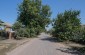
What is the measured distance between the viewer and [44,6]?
213 ft

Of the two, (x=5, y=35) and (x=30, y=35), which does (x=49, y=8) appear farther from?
(x=5, y=35)

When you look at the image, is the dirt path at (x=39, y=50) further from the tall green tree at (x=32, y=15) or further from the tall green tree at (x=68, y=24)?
the tall green tree at (x=32, y=15)

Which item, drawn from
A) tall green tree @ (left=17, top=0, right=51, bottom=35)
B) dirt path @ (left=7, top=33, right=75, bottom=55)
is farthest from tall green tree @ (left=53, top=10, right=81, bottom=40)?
tall green tree @ (left=17, top=0, right=51, bottom=35)

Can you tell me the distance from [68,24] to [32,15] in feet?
80.8

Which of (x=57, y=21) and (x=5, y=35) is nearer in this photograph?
(x=57, y=21)

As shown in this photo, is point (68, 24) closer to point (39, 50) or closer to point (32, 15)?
point (39, 50)

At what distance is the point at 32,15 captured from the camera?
58656 millimetres

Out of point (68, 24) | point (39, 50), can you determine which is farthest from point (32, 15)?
point (39, 50)

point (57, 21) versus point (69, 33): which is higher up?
point (57, 21)

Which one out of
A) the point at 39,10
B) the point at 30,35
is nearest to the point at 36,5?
the point at 39,10

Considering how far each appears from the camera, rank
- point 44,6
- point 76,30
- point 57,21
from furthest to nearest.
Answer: point 44,6, point 57,21, point 76,30

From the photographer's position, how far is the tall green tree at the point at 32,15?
190ft

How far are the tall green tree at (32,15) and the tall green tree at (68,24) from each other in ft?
62.0

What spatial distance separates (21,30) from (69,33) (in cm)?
1359
